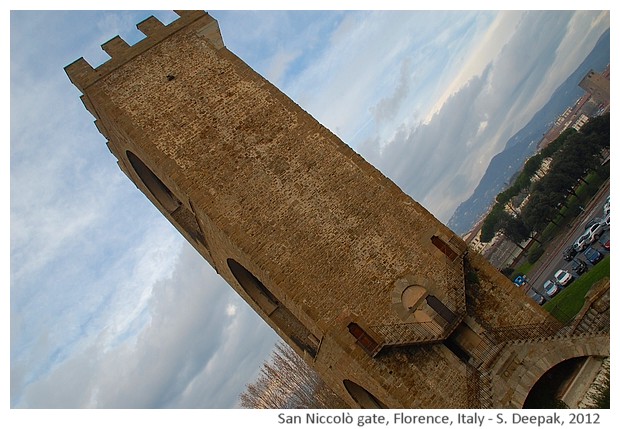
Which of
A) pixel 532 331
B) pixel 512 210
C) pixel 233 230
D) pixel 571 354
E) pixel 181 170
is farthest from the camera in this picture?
pixel 512 210

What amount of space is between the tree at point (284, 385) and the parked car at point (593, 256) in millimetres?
19261

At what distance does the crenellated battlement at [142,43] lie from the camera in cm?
1770

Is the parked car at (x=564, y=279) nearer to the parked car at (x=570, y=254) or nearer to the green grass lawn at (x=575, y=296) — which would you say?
the green grass lawn at (x=575, y=296)

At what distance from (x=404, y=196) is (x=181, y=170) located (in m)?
6.22

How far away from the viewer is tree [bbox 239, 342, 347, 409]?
40281mm

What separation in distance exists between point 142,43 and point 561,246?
3501 cm

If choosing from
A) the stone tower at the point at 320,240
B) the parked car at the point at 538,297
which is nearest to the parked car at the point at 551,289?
the parked car at the point at 538,297

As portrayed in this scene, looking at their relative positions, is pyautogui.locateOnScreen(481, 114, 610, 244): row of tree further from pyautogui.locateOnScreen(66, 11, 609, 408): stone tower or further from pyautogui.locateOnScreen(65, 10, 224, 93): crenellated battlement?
pyautogui.locateOnScreen(65, 10, 224, 93): crenellated battlement

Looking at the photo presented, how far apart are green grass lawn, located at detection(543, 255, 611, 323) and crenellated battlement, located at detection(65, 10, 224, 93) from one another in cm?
1842

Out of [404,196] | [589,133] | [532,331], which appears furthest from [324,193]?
[589,133]

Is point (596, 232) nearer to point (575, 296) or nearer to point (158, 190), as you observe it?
point (575, 296)

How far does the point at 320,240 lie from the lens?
46.3ft

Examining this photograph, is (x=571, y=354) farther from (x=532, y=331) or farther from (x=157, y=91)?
(x=157, y=91)

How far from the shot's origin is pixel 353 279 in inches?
534
